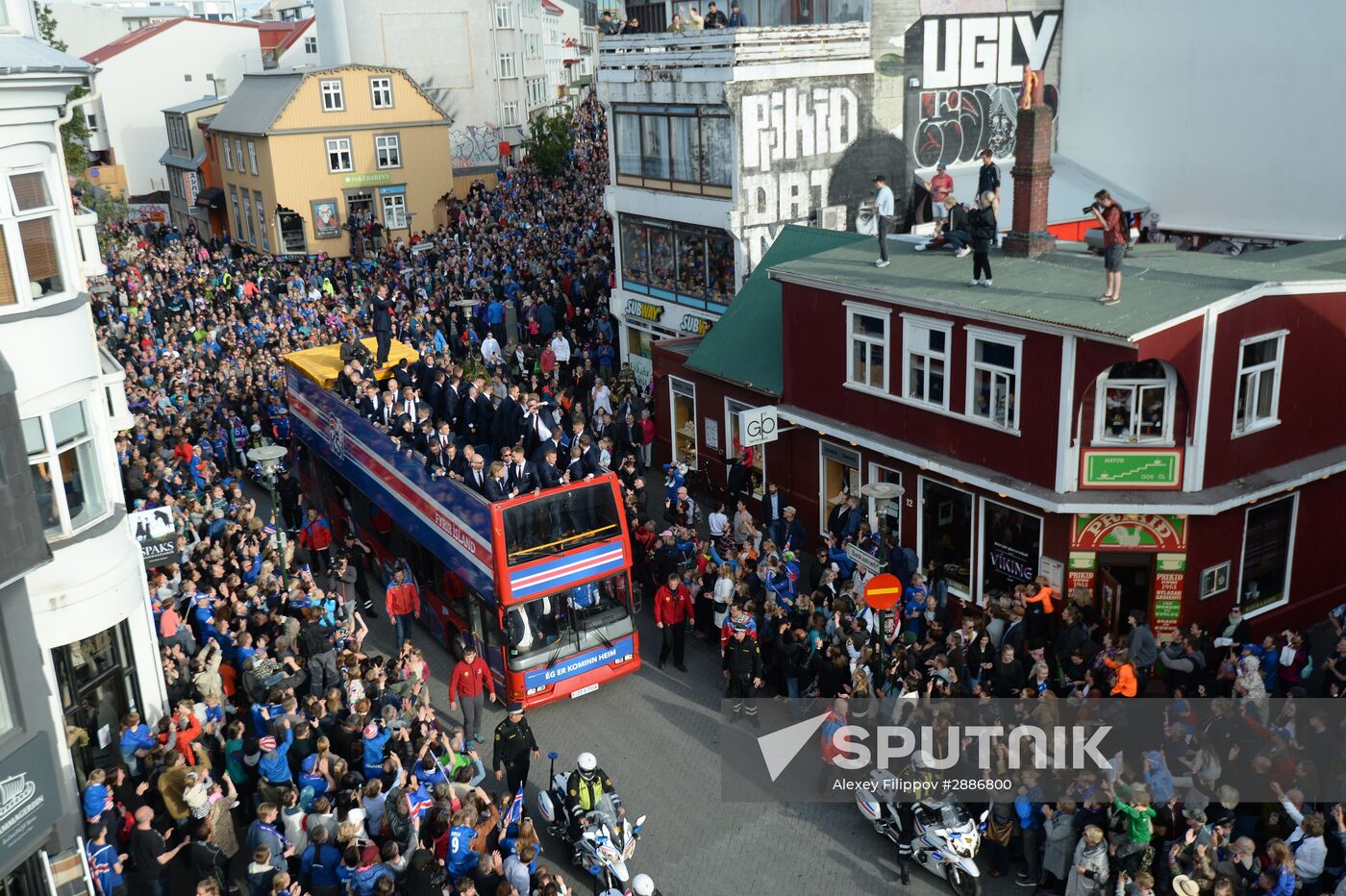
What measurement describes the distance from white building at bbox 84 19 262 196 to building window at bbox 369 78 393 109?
1944 cm

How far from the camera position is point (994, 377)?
17.7 m

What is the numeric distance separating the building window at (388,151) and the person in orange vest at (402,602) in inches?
1468

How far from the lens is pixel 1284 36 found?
27641 millimetres

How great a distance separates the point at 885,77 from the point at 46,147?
68.7 ft

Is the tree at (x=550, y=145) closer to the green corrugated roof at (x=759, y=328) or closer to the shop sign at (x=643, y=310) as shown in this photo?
the shop sign at (x=643, y=310)

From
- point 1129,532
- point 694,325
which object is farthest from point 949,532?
point 694,325

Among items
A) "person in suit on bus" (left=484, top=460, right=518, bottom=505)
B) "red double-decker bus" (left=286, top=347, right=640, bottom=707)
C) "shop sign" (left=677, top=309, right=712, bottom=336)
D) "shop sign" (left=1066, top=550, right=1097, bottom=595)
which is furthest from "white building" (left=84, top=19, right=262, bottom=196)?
"shop sign" (left=1066, top=550, right=1097, bottom=595)

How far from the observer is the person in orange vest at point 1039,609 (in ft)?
54.2

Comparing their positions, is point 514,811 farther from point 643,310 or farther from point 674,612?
point 643,310

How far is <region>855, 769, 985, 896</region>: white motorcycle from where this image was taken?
12922 millimetres

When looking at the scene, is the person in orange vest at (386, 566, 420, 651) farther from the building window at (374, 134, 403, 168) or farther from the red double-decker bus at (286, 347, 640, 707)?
the building window at (374, 134, 403, 168)

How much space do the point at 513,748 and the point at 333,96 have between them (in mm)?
43426

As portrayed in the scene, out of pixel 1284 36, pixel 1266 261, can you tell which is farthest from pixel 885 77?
pixel 1266 261

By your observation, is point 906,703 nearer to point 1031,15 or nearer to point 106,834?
point 106,834
